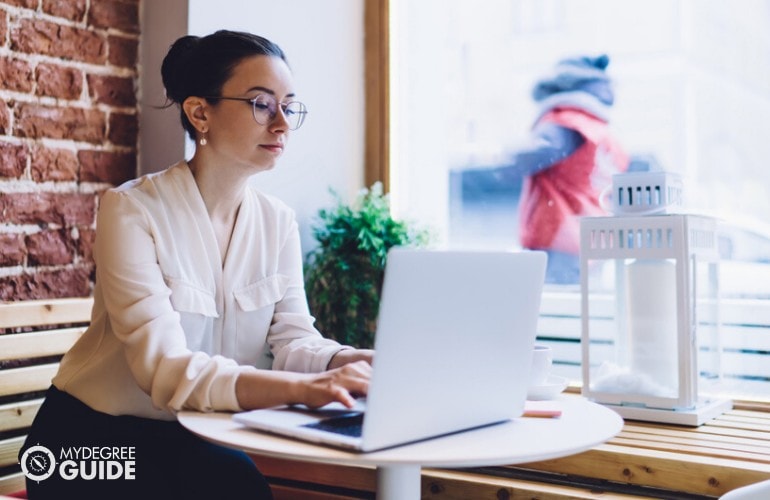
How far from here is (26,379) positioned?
6.12 feet

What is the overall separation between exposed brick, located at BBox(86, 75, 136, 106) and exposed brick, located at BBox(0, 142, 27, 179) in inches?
10.7

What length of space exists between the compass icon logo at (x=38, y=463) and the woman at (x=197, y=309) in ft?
0.05

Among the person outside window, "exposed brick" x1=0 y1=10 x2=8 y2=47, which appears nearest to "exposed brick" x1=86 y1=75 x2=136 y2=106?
"exposed brick" x1=0 y1=10 x2=8 y2=47

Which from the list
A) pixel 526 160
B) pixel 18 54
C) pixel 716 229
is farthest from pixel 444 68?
pixel 18 54

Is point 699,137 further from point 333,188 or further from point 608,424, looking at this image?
point 608,424

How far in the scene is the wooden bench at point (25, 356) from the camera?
181cm

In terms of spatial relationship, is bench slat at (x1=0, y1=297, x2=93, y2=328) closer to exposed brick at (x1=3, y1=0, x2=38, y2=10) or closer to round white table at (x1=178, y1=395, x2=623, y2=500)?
exposed brick at (x1=3, y1=0, x2=38, y2=10)

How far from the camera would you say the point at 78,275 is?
218 centimetres

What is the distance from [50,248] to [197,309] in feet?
2.58

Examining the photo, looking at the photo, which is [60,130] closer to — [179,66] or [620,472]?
[179,66]

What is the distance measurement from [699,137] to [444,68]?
917 mm

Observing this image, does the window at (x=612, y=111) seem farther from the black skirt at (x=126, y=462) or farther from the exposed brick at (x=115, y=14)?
the black skirt at (x=126, y=462)

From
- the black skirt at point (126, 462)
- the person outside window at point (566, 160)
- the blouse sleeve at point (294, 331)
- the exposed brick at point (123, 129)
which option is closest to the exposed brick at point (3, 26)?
the exposed brick at point (123, 129)

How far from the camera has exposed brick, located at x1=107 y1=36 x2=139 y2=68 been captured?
7.41ft
